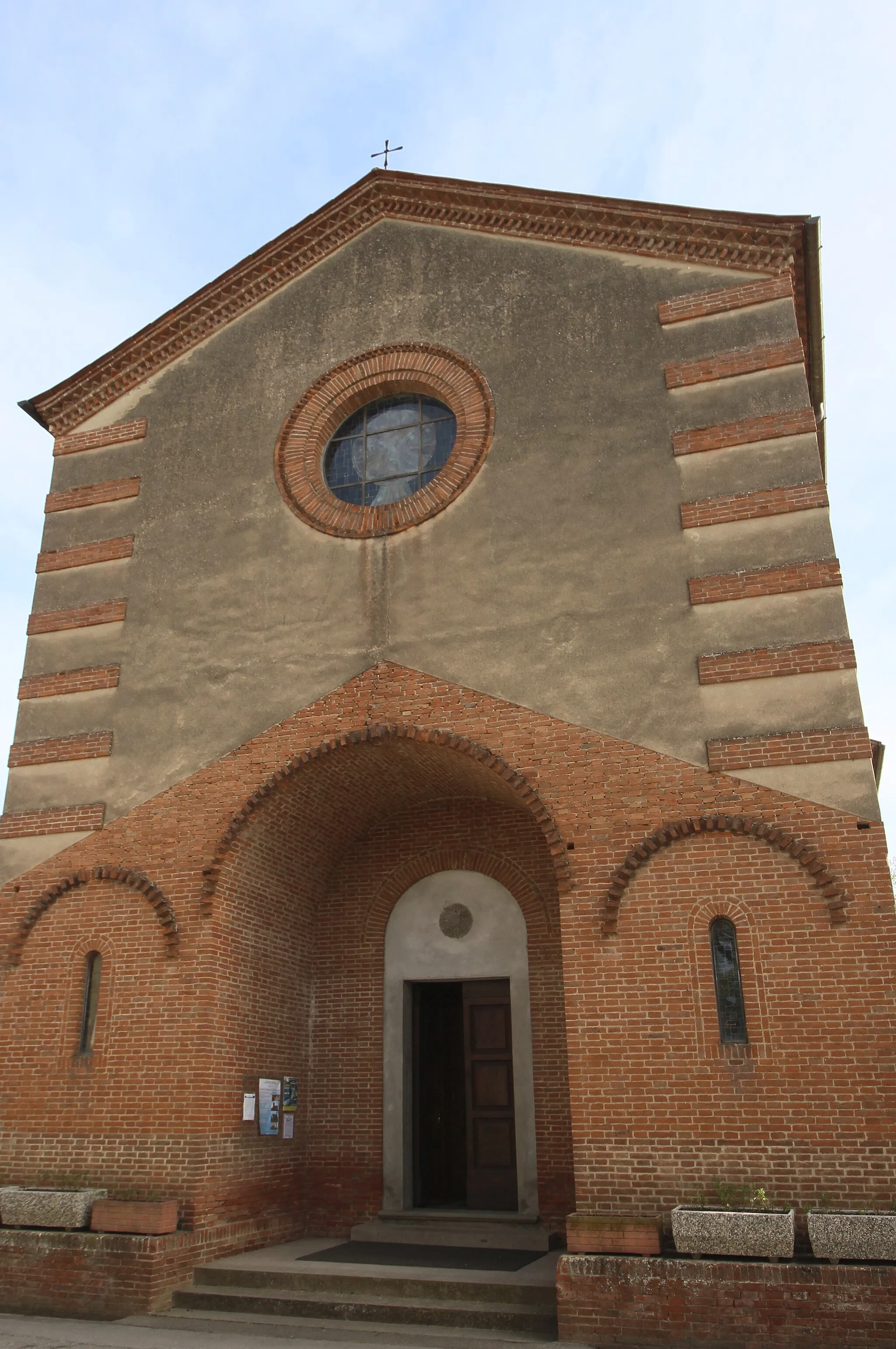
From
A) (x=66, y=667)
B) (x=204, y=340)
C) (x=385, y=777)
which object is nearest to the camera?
(x=385, y=777)

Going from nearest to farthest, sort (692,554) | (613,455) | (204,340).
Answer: (692,554) → (613,455) → (204,340)

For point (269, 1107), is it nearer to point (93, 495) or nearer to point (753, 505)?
point (93, 495)

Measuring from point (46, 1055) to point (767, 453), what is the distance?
8.77 m

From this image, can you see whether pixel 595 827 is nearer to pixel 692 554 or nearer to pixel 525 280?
pixel 692 554

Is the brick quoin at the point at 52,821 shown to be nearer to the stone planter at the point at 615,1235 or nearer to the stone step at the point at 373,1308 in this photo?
the stone step at the point at 373,1308

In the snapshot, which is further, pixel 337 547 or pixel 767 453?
pixel 337 547

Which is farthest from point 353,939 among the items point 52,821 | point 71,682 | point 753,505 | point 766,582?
point 753,505

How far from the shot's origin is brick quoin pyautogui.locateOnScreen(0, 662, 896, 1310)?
7.73 m

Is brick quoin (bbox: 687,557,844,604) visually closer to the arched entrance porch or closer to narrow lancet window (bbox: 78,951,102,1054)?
the arched entrance porch

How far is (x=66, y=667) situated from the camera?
11.3 meters

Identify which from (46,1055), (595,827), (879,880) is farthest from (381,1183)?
(879,880)

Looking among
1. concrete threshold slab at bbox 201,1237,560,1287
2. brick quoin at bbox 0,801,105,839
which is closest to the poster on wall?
concrete threshold slab at bbox 201,1237,560,1287

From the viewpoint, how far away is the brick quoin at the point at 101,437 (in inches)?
484

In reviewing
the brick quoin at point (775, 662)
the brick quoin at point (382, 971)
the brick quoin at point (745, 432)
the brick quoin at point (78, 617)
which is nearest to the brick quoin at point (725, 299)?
the brick quoin at point (745, 432)
